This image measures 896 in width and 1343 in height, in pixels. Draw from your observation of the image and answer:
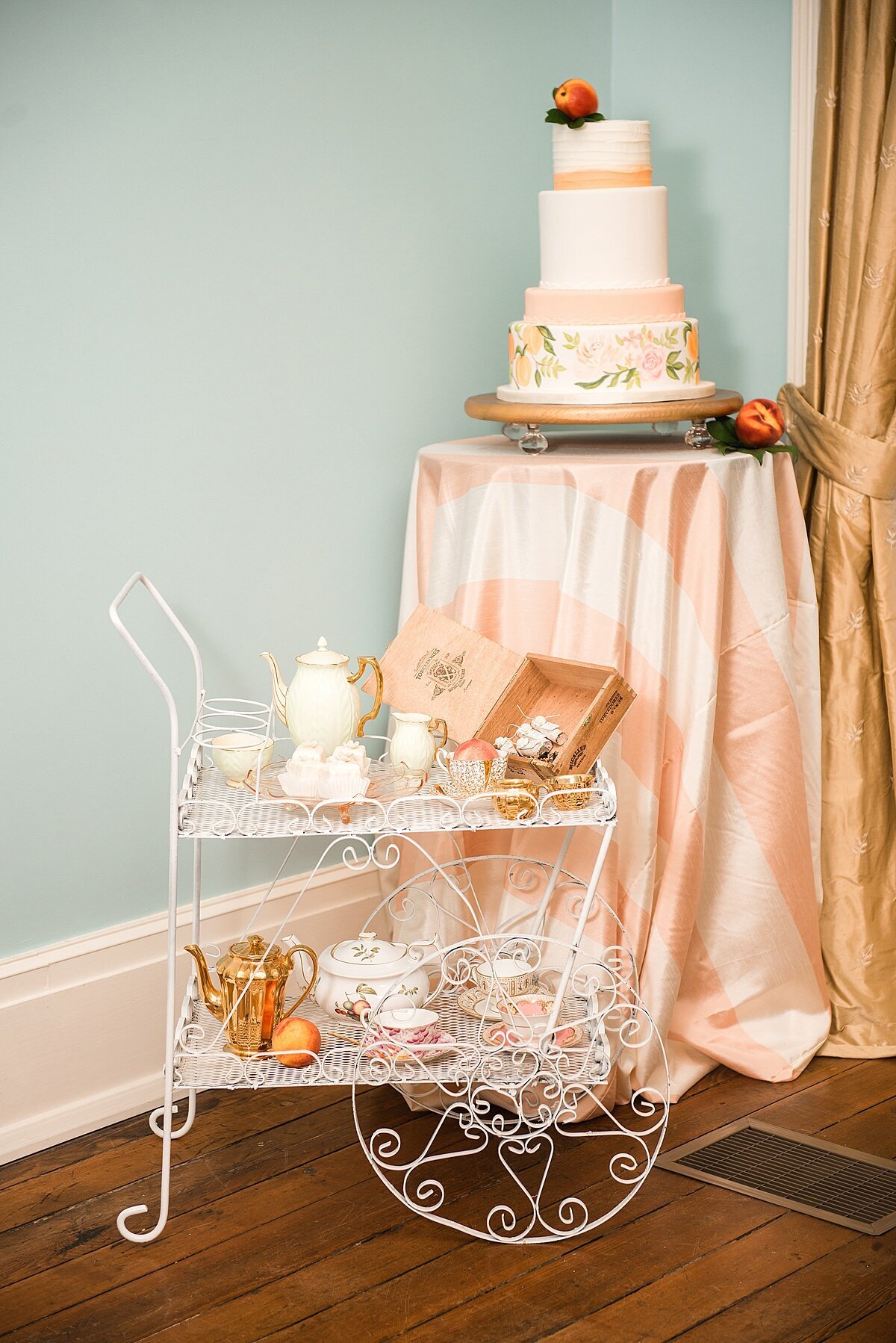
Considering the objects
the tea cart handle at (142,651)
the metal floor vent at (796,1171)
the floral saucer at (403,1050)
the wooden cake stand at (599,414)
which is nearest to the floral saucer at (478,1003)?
the floral saucer at (403,1050)

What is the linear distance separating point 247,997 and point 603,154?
1406 mm

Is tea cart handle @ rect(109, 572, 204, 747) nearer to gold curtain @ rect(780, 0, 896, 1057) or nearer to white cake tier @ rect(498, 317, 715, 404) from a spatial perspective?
white cake tier @ rect(498, 317, 715, 404)

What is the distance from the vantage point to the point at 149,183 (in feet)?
6.95

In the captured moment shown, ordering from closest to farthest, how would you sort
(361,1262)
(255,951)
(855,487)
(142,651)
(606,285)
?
(361,1262)
(255,951)
(142,651)
(606,285)
(855,487)

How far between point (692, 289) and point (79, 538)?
1.32m

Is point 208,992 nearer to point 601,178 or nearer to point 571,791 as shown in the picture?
point 571,791

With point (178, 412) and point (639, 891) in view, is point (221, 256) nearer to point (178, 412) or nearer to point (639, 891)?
point (178, 412)

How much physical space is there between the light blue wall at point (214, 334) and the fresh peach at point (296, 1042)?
0.47m

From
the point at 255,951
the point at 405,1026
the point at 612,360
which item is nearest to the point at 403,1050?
the point at 405,1026

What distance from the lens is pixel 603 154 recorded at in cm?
222

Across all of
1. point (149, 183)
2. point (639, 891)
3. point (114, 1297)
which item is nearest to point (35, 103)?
point (149, 183)

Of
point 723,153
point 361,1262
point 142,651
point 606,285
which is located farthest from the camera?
point 723,153

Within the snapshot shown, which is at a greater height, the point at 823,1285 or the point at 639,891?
the point at 639,891

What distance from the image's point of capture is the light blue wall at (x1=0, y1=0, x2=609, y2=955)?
2.05 meters
